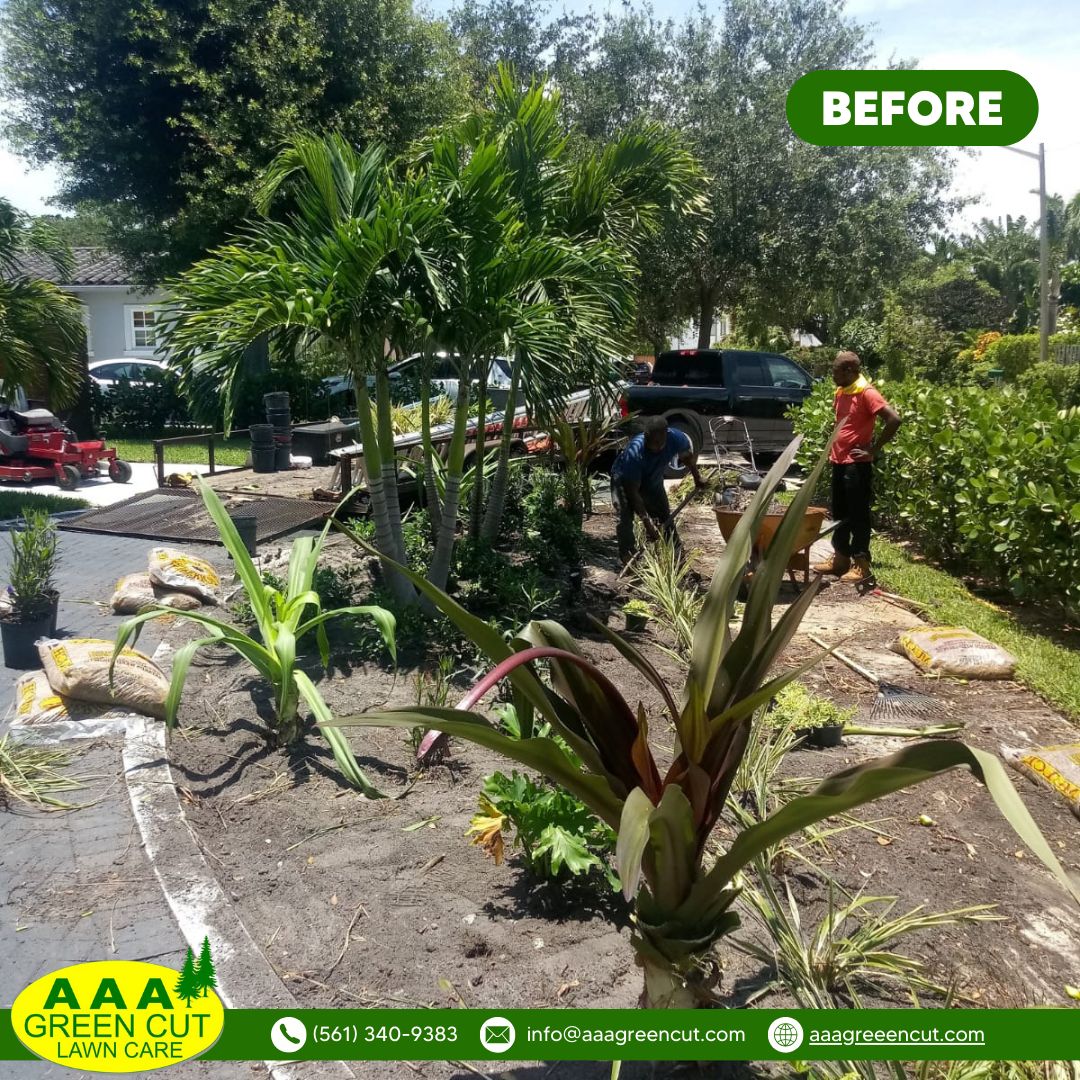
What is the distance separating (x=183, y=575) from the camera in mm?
6754

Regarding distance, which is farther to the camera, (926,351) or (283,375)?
(926,351)

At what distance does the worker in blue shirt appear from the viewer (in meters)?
7.40

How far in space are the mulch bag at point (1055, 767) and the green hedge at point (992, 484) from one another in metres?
1.88

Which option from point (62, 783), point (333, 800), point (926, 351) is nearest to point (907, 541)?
point (333, 800)

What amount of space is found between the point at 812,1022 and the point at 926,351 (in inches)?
1251

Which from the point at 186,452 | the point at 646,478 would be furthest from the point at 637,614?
the point at 186,452

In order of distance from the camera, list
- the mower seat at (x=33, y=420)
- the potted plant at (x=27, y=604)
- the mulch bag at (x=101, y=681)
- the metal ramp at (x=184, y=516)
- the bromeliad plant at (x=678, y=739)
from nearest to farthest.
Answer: the bromeliad plant at (x=678, y=739)
the mulch bag at (x=101, y=681)
the potted plant at (x=27, y=604)
the metal ramp at (x=184, y=516)
the mower seat at (x=33, y=420)

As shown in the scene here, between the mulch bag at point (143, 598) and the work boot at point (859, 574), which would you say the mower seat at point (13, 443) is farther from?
the work boot at point (859, 574)

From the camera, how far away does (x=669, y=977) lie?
94.8 inches

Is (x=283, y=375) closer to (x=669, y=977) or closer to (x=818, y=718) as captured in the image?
(x=818, y=718)

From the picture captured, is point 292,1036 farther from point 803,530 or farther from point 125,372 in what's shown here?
point 125,372

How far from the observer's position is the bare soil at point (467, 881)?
2.91m

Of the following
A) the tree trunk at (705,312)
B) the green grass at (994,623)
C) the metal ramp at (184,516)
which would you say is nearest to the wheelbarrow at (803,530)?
the green grass at (994,623)

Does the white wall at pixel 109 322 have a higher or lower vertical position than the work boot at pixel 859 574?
higher
